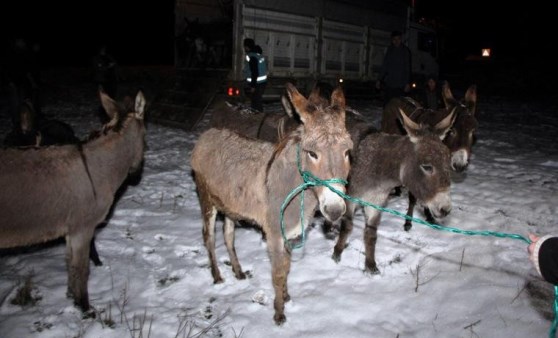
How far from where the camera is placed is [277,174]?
3238mm

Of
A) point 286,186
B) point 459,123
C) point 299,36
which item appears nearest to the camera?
point 286,186

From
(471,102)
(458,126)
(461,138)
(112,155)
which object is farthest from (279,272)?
(471,102)

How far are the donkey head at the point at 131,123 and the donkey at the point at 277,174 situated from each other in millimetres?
629

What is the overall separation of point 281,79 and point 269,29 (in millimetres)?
1552

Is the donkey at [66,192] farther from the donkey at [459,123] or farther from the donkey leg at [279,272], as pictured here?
the donkey at [459,123]

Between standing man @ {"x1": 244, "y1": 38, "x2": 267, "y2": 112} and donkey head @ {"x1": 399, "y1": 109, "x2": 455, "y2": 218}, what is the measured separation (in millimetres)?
5480

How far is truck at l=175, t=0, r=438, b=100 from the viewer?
32.9 ft

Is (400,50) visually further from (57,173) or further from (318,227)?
(57,173)

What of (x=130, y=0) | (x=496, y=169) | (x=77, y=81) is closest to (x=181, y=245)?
(x=496, y=169)

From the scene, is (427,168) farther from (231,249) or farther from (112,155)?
(112,155)

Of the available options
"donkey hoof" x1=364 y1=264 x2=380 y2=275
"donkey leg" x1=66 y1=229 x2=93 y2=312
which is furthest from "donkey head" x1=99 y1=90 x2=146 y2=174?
"donkey hoof" x1=364 y1=264 x2=380 y2=275

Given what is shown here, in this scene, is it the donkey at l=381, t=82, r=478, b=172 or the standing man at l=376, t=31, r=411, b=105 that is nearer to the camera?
the donkey at l=381, t=82, r=478, b=172

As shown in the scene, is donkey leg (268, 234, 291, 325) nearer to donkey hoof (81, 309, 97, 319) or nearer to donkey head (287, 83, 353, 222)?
donkey head (287, 83, 353, 222)

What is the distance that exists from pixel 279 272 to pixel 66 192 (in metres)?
2.10
